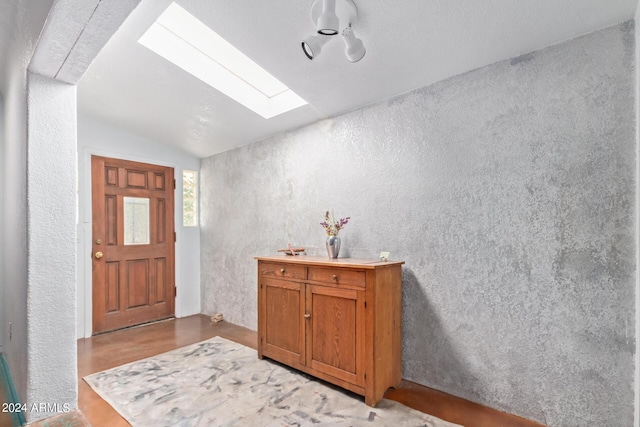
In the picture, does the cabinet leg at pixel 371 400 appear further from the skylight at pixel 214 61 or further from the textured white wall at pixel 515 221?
the skylight at pixel 214 61

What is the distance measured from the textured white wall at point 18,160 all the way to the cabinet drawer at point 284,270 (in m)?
1.59

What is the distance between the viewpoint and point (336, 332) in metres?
2.27

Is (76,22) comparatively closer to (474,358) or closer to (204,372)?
(204,372)

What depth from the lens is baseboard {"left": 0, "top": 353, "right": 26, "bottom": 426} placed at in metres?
1.92

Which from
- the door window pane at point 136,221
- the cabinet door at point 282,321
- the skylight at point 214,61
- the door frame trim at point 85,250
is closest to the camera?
the skylight at point 214,61

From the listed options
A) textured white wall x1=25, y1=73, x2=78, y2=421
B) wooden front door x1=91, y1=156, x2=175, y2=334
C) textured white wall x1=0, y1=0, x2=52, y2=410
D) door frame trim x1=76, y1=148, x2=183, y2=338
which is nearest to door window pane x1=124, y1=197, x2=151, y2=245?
wooden front door x1=91, y1=156, x2=175, y2=334

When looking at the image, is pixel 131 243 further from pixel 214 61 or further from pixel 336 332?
pixel 336 332

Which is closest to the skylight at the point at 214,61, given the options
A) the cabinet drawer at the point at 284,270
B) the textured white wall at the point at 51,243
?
the textured white wall at the point at 51,243

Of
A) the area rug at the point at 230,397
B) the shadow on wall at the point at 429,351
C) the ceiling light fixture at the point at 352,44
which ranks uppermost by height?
the ceiling light fixture at the point at 352,44

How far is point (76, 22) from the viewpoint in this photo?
1444 mm

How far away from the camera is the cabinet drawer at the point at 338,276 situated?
84.7 inches

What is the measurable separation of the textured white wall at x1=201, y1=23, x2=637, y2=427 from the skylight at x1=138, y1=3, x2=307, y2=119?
729 mm

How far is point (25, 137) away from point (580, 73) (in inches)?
130

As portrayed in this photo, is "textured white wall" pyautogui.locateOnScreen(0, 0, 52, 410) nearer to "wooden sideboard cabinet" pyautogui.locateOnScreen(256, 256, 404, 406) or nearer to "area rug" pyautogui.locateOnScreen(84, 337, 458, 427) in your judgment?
"area rug" pyautogui.locateOnScreen(84, 337, 458, 427)
